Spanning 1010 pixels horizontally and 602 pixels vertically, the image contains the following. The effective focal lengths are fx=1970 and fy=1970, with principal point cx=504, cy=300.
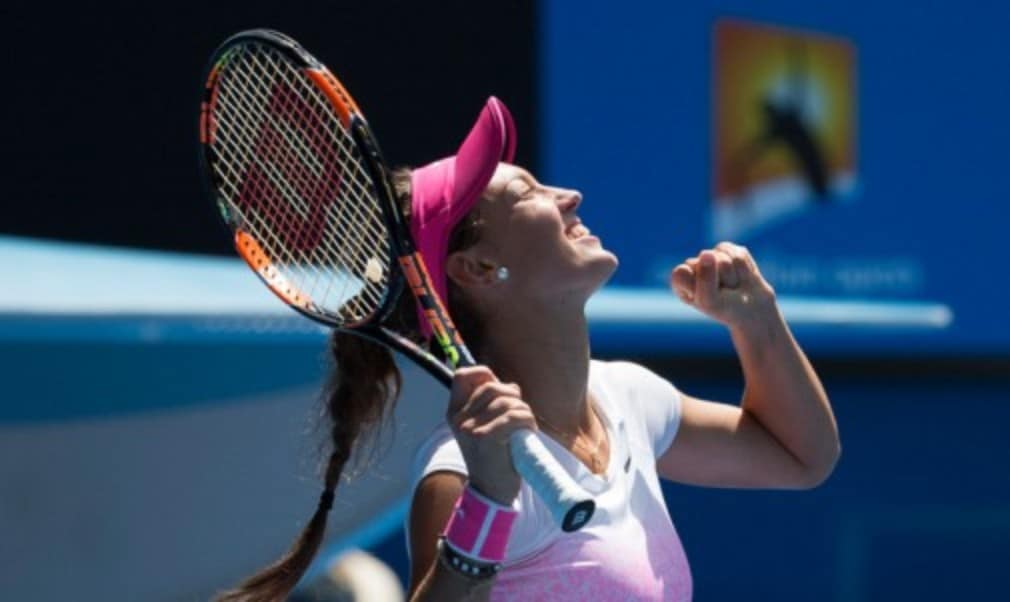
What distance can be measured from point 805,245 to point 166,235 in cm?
308

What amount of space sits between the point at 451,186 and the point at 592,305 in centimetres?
539

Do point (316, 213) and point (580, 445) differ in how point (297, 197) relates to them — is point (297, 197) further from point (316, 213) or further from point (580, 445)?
point (580, 445)

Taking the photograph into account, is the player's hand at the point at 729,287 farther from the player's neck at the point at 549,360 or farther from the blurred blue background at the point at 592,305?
the blurred blue background at the point at 592,305

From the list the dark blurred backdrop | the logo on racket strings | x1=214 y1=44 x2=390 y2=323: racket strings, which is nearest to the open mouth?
x1=214 y1=44 x2=390 y2=323: racket strings

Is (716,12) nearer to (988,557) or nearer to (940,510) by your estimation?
(940,510)

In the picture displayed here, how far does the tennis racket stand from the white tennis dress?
0.14 metres

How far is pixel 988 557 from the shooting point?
4.54 metres

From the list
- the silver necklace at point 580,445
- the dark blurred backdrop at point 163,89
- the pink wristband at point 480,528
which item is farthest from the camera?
the dark blurred backdrop at point 163,89

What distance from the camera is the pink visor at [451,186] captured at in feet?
5.80

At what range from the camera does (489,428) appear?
1.57 metres

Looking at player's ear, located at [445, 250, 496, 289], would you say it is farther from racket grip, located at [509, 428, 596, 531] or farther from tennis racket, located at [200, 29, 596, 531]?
racket grip, located at [509, 428, 596, 531]

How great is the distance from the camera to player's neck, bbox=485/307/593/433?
181 cm

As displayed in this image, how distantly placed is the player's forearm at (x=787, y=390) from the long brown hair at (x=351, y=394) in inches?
11.7

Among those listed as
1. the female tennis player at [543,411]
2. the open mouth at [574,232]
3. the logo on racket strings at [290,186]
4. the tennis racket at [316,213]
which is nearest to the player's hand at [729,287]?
the female tennis player at [543,411]
